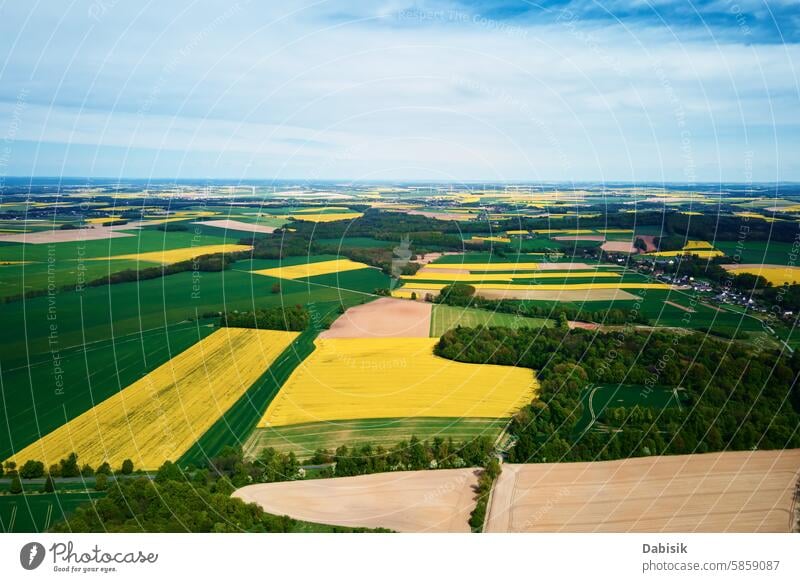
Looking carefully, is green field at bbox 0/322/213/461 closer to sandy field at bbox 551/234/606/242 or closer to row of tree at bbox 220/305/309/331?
row of tree at bbox 220/305/309/331

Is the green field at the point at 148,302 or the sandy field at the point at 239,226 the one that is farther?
the sandy field at the point at 239,226

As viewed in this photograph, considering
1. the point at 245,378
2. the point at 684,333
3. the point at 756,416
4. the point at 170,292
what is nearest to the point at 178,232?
the point at 170,292

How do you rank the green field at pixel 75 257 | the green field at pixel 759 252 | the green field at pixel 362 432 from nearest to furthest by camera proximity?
the green field at pixel 362 432
the green field at pixel 75 257
the green field at pixel 759 252

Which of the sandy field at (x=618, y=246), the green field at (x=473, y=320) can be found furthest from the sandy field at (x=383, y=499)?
the sandy field at (x=618, y=246)

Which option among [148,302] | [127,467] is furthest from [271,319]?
[127,467]

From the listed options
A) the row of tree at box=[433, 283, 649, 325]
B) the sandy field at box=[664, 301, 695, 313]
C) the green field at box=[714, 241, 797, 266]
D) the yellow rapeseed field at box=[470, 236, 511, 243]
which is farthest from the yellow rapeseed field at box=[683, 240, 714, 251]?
the yellow rapeseed field at box=[470, 236, 511, 243]

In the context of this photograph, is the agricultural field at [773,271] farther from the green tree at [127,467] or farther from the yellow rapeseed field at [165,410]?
the green tree at [127,467]
